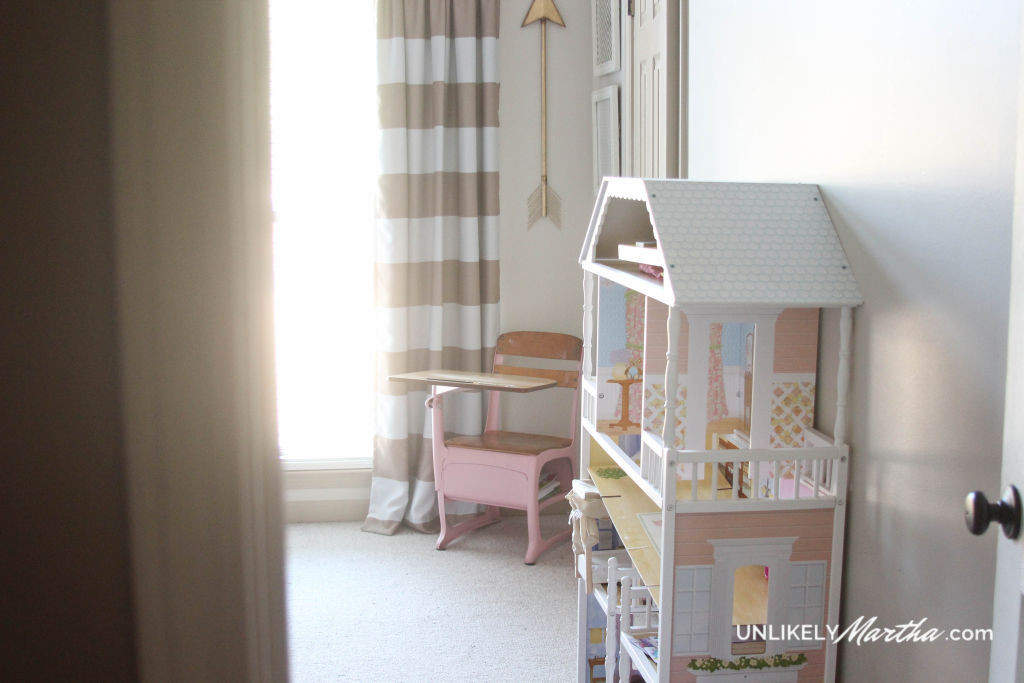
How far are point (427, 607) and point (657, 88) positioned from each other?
1.88m

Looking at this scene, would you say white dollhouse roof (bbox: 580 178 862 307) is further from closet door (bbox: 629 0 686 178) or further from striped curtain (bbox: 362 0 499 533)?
striped curtain (bbox: 362 0 499 533)

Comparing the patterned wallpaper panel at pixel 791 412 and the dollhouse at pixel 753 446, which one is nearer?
the dollhouse at pixel 753 446

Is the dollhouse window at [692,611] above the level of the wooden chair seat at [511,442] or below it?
above

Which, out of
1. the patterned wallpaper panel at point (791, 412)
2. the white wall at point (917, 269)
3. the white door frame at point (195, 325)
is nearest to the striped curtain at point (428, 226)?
the white wall at point (917, 269)

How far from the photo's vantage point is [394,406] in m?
3.87

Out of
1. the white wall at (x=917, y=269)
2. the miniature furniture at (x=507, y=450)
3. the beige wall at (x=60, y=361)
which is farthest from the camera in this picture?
the miniature furniture at (x=507, y=450)

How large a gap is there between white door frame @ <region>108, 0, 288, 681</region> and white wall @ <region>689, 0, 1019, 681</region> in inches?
37.0

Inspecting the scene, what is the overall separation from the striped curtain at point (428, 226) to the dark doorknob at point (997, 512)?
2.94 metres

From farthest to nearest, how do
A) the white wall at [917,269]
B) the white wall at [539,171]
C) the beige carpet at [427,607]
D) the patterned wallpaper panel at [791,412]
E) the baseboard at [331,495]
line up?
the baseboard at [331,495] → the white wall at [539,171] → the beige carpet at [427,607] → the patterned wallpaper panel at [791,412] → the white wall at [917,269]

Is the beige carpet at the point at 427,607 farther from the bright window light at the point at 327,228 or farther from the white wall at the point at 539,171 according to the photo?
the white wall at the point at 539,171

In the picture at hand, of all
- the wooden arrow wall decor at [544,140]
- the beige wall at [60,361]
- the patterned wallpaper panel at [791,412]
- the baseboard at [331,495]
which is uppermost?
the wooden arrow wall decor at [544,140]

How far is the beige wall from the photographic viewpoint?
43 cm

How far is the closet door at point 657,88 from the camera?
2.61 metres

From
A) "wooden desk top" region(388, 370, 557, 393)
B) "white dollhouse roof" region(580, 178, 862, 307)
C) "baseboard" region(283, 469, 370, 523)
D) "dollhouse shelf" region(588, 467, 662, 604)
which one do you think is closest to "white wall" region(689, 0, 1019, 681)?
"white dollhouse roof" region(580, 178, 862, 307)
